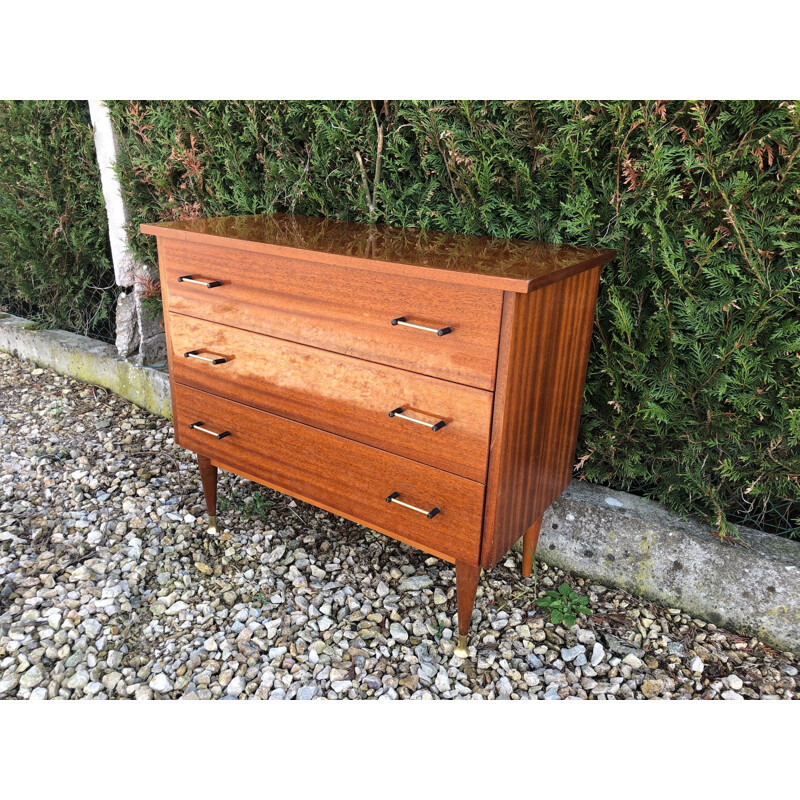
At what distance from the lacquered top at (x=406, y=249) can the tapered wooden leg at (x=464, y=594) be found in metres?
0.86

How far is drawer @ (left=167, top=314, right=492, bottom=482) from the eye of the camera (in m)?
1.83

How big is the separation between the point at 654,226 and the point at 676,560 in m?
1.15

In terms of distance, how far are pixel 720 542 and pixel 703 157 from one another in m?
1.25

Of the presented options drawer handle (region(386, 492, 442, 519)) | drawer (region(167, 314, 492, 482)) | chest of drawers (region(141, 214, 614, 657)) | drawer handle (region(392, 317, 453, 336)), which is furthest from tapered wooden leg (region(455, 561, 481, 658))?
drawer handle (region(392, 317, 453, 336))

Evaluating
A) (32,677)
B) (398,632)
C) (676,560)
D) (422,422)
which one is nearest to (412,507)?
(422,422)

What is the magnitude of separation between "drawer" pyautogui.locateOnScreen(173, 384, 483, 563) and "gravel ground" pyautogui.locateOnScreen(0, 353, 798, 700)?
401 millimetres

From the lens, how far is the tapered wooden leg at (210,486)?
2.70 meters

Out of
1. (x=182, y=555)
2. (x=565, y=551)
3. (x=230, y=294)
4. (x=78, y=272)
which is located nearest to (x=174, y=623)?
(x=182, y=555)

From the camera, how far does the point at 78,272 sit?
434 cm

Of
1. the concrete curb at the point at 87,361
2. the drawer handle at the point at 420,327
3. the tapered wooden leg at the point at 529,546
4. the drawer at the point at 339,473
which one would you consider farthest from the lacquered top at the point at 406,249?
the concrete curb at the point at 87,361

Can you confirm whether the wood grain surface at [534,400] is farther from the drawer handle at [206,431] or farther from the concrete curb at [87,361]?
the concrete curb at [87,361]

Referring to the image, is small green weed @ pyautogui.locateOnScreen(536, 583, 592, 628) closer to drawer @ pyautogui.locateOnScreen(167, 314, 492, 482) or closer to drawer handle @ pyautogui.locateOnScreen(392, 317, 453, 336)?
drawer @ pyautogui.locateOnScreen(167, 314, 492, 482)

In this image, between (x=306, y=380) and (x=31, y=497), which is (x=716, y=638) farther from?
(x=31, y=497)

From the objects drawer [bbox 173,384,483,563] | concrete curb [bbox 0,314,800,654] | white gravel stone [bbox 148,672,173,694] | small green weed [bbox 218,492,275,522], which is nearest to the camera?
drawer [bbox 173,384,483,563]
